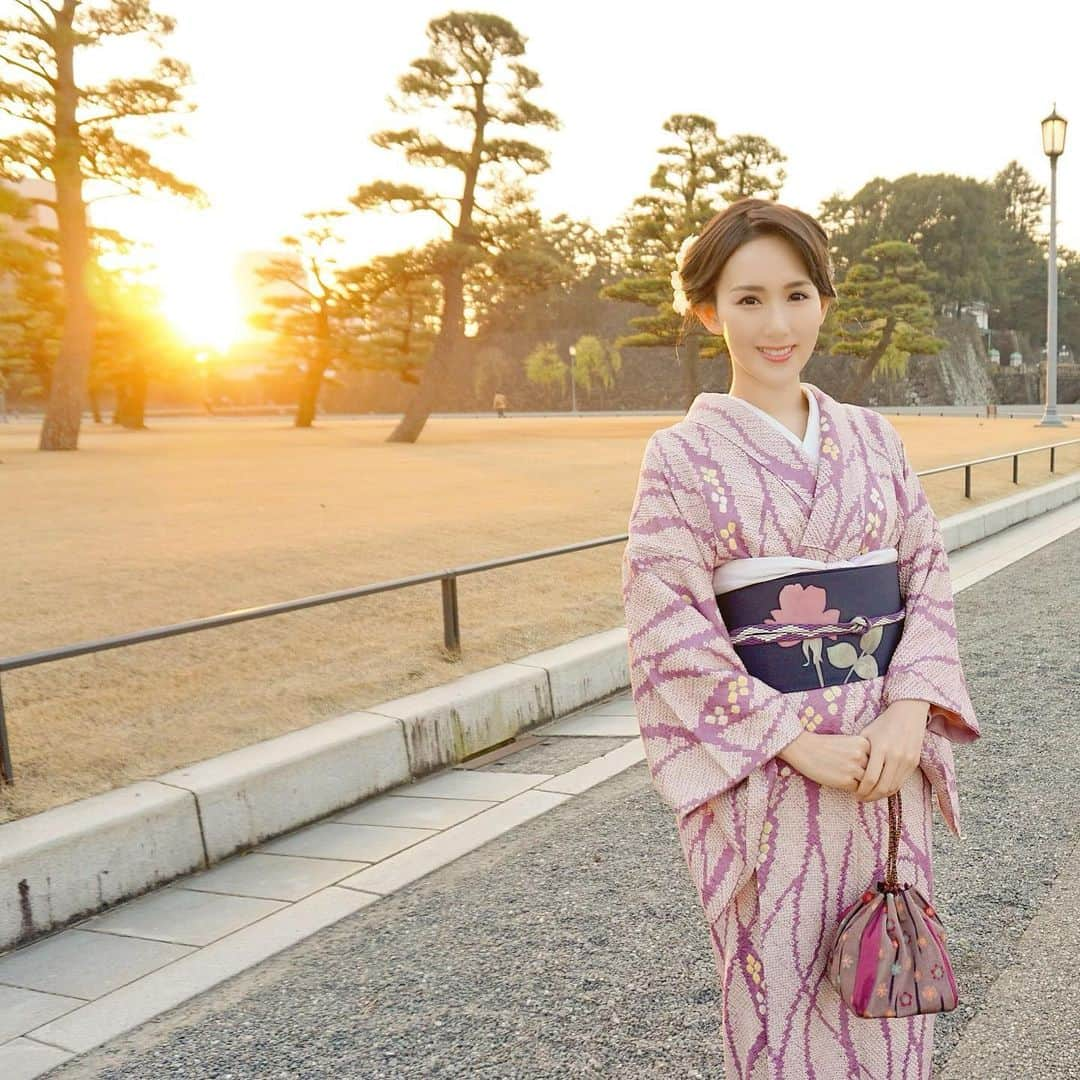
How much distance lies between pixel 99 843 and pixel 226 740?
0.87m

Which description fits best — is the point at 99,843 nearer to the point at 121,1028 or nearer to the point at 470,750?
the point at 121,1028

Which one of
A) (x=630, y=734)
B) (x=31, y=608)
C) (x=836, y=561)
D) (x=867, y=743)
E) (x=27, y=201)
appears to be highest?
(x=27, y=201)

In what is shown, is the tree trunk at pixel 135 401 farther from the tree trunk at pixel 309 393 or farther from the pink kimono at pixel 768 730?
the pink kimono at pixel 768 730

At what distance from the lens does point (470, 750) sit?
454 centimetres

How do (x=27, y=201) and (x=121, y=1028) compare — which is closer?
(x=121, y=1028)

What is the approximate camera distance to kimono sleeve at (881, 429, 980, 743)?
1623 mm

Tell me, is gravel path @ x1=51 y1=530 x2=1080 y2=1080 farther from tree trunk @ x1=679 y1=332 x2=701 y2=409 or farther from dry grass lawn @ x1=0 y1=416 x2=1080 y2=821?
tree trunk @ x1=679 y1=332 x2=701 y2=409

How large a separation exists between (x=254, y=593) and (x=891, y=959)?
5.35m

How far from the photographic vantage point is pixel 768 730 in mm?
1537

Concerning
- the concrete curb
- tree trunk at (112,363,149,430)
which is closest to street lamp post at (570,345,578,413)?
tree trunk at (112,363,149,430)

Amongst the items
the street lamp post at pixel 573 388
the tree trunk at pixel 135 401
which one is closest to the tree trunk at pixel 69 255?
the tree trunk at pixel 135 401

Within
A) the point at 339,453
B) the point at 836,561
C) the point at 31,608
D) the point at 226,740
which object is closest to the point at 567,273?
the point at 339,453

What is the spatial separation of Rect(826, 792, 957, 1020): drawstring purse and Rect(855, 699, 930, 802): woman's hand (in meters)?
0.16

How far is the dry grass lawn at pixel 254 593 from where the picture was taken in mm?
4055
